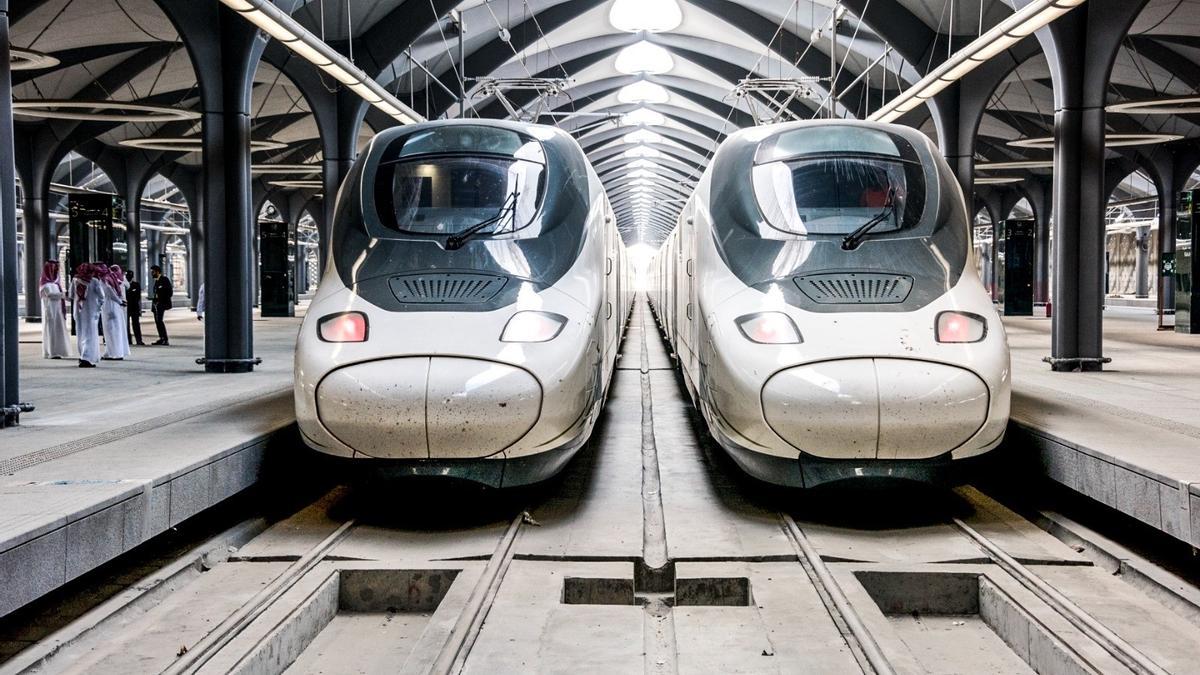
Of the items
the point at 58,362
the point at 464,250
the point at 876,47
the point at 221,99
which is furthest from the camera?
the point at 876,47

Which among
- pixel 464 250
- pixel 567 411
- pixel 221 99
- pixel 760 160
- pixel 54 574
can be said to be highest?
pixel 221 99

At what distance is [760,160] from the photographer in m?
7.52

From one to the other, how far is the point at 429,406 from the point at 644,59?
29.7 metres

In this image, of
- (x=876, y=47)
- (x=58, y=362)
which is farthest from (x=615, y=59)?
(x=58, y=362)

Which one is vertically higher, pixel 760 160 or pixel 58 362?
pixel 760 160

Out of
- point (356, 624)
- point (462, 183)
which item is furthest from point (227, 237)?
point (356, 624)

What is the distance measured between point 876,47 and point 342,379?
2009cm

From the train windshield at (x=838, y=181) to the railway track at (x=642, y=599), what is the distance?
197 centimetres

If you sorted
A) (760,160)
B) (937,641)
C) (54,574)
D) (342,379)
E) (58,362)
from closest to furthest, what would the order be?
(54,574) → (937,641) → (342,379) → (760,160) → (58,362)

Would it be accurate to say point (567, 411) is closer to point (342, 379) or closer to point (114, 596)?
point (342, 379)

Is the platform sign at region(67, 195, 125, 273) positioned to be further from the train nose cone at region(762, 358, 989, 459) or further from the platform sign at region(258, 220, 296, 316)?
the train nose cone at region(762, 358, 989, 459)

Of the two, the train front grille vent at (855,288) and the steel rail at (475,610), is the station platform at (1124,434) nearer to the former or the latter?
the train front grille vent at (855,288)

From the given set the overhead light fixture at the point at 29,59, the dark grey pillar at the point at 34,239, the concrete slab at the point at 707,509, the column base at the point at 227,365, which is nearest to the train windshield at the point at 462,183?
the concrete slab at the point at 707,509

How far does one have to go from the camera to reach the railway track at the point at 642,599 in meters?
4.53
